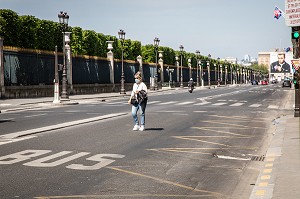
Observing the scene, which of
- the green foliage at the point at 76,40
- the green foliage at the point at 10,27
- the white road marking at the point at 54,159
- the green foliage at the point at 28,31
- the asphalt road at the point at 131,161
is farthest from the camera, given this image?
the green foliage at the point at 76,40

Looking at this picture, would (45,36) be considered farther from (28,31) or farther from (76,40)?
(76,40)

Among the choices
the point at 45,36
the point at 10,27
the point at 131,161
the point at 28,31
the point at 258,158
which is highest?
the point at 10,27

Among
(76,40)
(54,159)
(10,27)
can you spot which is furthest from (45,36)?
(54,159)

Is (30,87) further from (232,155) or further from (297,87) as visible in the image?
(232,155)

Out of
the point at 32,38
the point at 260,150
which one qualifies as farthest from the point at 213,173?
the point at 32,38

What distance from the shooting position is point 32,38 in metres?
47.0

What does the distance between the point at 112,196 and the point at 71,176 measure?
5.08 feet

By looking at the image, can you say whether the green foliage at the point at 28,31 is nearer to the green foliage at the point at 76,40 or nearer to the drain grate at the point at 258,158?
the green foliage at the point at 76,40

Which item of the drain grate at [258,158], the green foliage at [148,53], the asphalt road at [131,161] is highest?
the green foliage at [148,53]

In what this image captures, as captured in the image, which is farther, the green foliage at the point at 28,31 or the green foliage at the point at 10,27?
the green foliage at the point at 28,31

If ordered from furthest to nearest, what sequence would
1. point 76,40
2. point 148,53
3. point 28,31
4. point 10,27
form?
point 148,53, point 76,40, point 28,31, point 10,27

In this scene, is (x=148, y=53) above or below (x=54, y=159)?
above

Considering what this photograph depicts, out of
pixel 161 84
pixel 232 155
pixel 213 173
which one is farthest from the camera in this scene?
pixel 161 84

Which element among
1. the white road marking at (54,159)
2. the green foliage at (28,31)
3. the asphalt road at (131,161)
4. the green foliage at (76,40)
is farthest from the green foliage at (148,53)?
the white road marking at (54,159)
